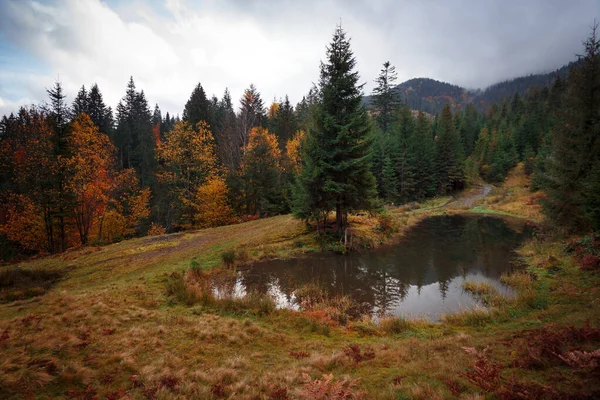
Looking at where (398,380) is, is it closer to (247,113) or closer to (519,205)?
(247,113)

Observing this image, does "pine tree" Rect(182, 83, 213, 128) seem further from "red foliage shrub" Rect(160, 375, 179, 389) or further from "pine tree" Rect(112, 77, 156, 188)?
"red foliage shrub" Rect(160, 375, 179, 389)

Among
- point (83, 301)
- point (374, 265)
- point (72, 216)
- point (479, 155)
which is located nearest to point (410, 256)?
point (374, 265)

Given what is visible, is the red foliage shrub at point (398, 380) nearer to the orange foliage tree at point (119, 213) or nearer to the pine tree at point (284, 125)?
the orange foliage tree at point (119, 213)

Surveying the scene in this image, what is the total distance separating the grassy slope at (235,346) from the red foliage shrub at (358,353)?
0.52 feet

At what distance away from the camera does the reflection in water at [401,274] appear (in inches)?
484

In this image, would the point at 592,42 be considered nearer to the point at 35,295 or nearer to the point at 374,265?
the point at 374,265

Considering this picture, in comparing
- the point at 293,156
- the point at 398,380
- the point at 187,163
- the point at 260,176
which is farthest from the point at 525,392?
the point at 293,156

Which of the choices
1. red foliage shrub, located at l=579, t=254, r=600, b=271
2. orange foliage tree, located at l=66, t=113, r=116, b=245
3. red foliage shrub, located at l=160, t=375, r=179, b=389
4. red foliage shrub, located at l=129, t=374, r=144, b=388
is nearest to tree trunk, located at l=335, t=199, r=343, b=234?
red foliage shrub, located at l=579, t=254, r=600, b=271

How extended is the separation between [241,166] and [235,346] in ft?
89.1

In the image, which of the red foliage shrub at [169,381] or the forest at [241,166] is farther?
the forest at [241,166]

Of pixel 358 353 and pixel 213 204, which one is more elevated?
pixel 213 204

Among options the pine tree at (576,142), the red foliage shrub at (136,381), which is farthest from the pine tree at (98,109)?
the pine tree at (576,142)

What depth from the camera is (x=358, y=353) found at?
6.91 meters

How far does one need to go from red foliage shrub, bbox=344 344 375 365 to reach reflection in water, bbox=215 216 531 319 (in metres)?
4.23
